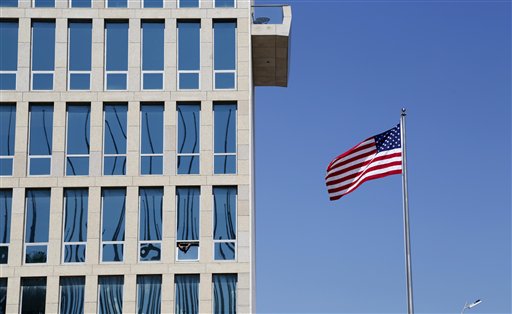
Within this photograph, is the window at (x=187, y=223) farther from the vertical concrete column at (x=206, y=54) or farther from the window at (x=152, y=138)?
the vertical concrete column at (x=206, y=54)

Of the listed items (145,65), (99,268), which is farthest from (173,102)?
(99,268)

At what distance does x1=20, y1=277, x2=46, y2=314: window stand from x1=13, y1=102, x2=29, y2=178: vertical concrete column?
3886mm

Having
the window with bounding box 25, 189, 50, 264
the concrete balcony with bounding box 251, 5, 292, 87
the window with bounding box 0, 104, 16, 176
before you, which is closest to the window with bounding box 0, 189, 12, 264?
the window with bounding box 25, 189, 50, 264

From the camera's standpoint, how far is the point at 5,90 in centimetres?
3597

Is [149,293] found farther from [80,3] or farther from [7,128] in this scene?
[80,3]

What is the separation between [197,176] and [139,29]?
20.0ft

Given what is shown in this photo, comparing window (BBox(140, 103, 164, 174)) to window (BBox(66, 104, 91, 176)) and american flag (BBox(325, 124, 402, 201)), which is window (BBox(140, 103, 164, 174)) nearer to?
window (BBox(66, 104, 91, 176))

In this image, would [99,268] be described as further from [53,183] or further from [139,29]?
[139,29]

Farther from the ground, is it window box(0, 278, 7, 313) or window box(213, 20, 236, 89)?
window box(213, 20, 236, 89)

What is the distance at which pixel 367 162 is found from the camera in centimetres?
2797

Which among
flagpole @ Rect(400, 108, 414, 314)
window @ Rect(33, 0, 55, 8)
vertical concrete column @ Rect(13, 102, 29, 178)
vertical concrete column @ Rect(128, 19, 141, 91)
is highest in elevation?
window @ Rect(33, 0, 55, 8)

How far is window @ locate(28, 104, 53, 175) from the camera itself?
35.4 m

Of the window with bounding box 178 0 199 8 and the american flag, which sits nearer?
the american flag

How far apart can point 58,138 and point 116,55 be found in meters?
3.86
